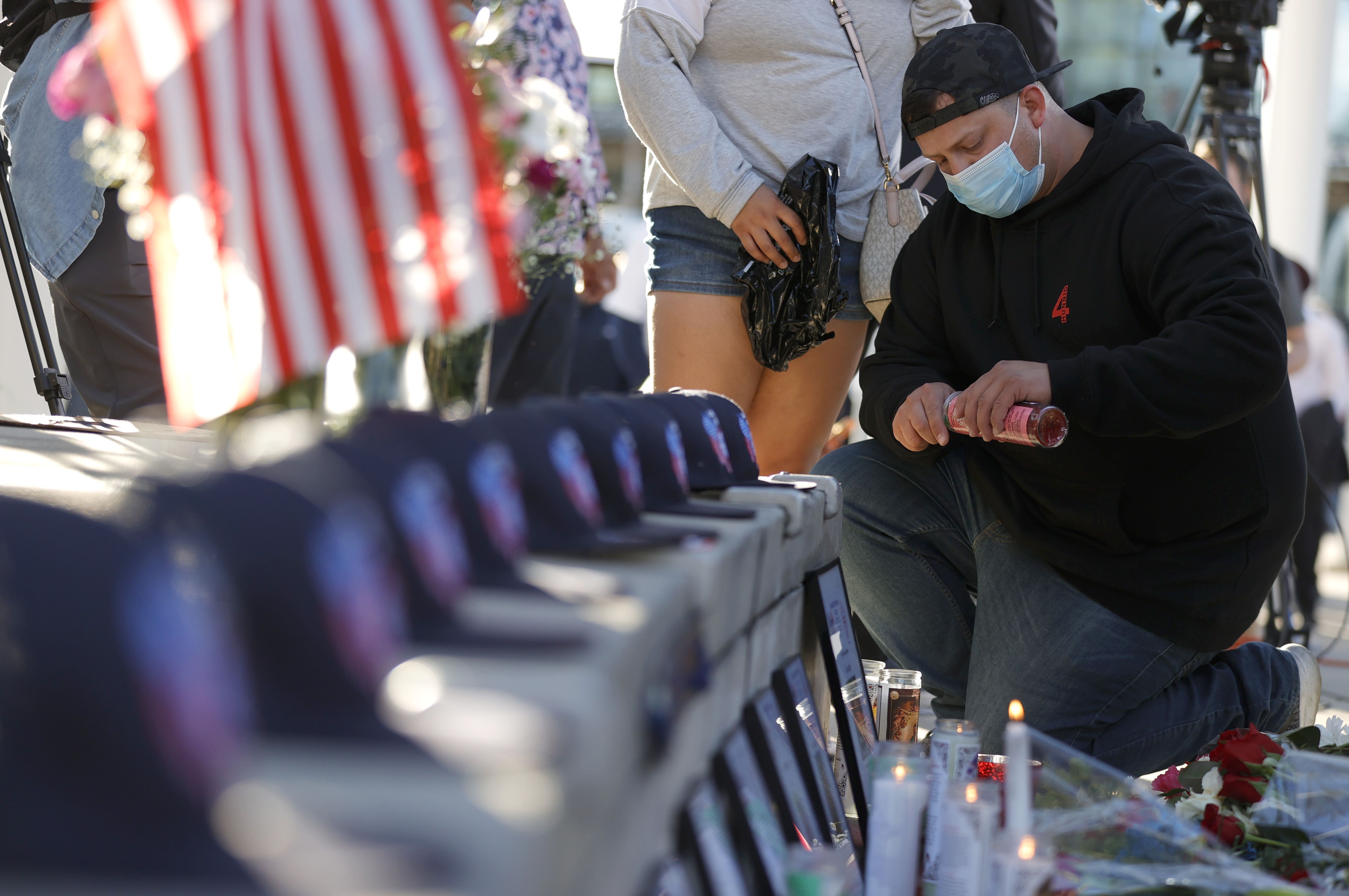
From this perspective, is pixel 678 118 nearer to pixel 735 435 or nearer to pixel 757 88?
pixel 757 88

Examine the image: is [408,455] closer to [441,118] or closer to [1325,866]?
[441,118]

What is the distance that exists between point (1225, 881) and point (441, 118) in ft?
2.94

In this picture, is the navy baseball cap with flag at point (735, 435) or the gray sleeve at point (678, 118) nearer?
the navy baseball cap with flag at point (735, 435)

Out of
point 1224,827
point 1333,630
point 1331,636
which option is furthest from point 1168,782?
point 1333,630

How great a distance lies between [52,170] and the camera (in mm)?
2201

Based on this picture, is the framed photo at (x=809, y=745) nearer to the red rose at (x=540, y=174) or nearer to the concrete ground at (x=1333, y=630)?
the red rose at (x=540, y=174)

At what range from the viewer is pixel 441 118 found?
1045 mm

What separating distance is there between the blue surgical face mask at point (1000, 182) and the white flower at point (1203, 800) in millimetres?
958

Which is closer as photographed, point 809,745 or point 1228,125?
point 809,745

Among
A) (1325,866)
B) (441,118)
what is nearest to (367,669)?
(441,118)

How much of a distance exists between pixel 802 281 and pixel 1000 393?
1.60ft

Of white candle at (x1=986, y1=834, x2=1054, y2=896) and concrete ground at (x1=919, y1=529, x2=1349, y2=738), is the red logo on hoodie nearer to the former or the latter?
concrete ground at (x1=919, y1=529, x2=1349, y2=738)

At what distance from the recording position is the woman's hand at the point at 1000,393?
178 cm

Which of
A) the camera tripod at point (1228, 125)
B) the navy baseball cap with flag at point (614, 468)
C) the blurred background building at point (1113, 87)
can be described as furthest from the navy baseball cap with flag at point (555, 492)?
the camera tripod at point (1228, 125)
